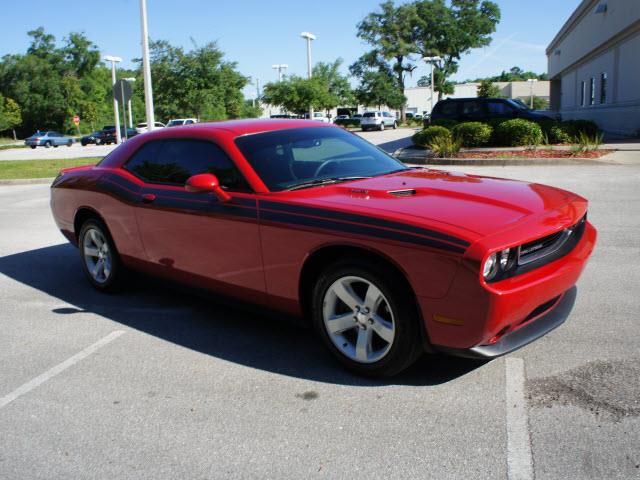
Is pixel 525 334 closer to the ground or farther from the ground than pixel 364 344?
farther from the ground

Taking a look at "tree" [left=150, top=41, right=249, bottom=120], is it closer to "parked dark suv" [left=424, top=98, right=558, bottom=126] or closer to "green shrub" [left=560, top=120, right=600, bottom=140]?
"parked dark suv" [left=424, top=98, right=558, bottom=126]

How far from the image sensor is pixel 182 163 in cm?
504

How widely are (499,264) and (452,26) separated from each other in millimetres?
80357

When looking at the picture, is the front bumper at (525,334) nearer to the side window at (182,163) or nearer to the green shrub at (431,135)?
the side window at (182,163)

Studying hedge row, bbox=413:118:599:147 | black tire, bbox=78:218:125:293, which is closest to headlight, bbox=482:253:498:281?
black tire, bbox=78:218:125:293

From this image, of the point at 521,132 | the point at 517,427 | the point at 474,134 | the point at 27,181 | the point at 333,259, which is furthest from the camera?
the point at 474,134

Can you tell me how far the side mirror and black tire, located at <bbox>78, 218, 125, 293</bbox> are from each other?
171 cm

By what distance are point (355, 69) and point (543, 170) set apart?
227 ft

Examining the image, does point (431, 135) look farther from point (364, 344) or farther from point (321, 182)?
point (364, 344)

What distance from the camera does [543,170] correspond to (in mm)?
15625

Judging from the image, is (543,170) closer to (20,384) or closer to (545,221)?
(545,221)

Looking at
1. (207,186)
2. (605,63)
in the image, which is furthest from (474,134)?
(207,186)

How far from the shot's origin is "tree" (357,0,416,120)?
78.6 metres

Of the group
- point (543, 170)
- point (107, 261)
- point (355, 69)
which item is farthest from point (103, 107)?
point (107, 261)
